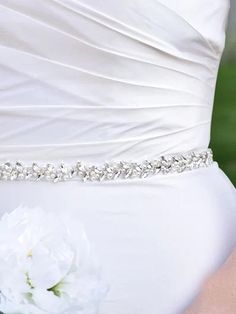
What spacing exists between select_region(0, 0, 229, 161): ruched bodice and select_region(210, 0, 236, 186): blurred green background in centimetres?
134

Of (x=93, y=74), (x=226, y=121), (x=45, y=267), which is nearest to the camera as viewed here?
(x=45, y=267)

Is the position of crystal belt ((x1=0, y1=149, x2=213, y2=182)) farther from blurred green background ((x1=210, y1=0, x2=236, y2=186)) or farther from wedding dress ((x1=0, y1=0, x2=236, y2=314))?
blurred green background ((x1=210, y1=0, x2=236, y2=186))

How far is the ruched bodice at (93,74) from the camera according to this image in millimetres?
989

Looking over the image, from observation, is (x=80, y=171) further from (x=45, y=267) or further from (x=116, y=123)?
A: (x=45, y=267)

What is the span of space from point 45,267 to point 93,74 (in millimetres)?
495

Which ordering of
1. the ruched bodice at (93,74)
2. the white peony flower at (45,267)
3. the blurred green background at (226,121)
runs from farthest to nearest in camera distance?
the blurred green background at (226,121)
the ruched bodice at (93,74)
the white peony flower at (45,267)

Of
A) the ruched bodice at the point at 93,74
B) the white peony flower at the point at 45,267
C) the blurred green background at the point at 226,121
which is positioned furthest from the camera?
the blurred green background at the point at 226,121

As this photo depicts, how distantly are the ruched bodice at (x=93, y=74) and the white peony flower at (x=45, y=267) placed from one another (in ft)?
1.42

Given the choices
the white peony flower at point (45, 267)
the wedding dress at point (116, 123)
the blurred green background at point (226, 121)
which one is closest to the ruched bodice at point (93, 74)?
the wedding dress at point (116, 123)

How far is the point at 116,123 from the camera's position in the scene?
1026 mm

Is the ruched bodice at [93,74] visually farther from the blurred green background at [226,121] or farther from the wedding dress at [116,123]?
the blurred green background at [226,121]

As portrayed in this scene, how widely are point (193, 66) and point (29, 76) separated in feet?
0.78

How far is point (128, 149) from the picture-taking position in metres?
1.03

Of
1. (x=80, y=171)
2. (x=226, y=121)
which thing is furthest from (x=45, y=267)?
(x=226, y=121)
